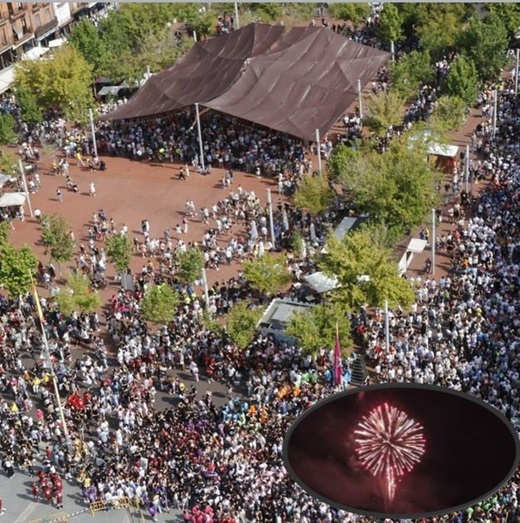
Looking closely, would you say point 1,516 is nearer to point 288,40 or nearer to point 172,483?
point 172,483

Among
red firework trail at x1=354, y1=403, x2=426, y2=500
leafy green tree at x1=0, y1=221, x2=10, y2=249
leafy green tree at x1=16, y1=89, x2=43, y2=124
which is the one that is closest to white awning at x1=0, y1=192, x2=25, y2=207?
leafy green tree at x1=0, y1=221, x2=10, y2=249

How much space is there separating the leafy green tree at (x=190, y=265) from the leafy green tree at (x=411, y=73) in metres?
23.6

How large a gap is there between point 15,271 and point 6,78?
3460 centimetres

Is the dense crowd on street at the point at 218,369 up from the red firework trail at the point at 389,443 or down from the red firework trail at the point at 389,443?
down

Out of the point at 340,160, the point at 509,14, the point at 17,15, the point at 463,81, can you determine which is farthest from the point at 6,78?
the point at 509,14

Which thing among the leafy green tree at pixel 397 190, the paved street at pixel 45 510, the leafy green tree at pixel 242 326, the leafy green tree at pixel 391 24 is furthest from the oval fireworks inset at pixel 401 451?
the leafy green tree at pixel 391 24

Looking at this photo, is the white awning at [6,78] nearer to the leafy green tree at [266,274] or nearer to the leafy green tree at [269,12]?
the leafy green tree at [269,12]

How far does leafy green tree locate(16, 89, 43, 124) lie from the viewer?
6494 cm

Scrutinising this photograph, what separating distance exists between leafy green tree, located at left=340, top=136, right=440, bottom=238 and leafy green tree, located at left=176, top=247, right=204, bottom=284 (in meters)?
8.56

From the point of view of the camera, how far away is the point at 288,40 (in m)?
68.2

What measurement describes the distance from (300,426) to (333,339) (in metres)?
10.9

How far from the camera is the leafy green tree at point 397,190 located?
4669 centimetres

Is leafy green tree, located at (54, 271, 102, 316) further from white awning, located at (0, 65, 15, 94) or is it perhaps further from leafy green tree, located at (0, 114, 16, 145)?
white awning, located at (0, 65, 15, 94)

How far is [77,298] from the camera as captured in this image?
4375 centimetres
